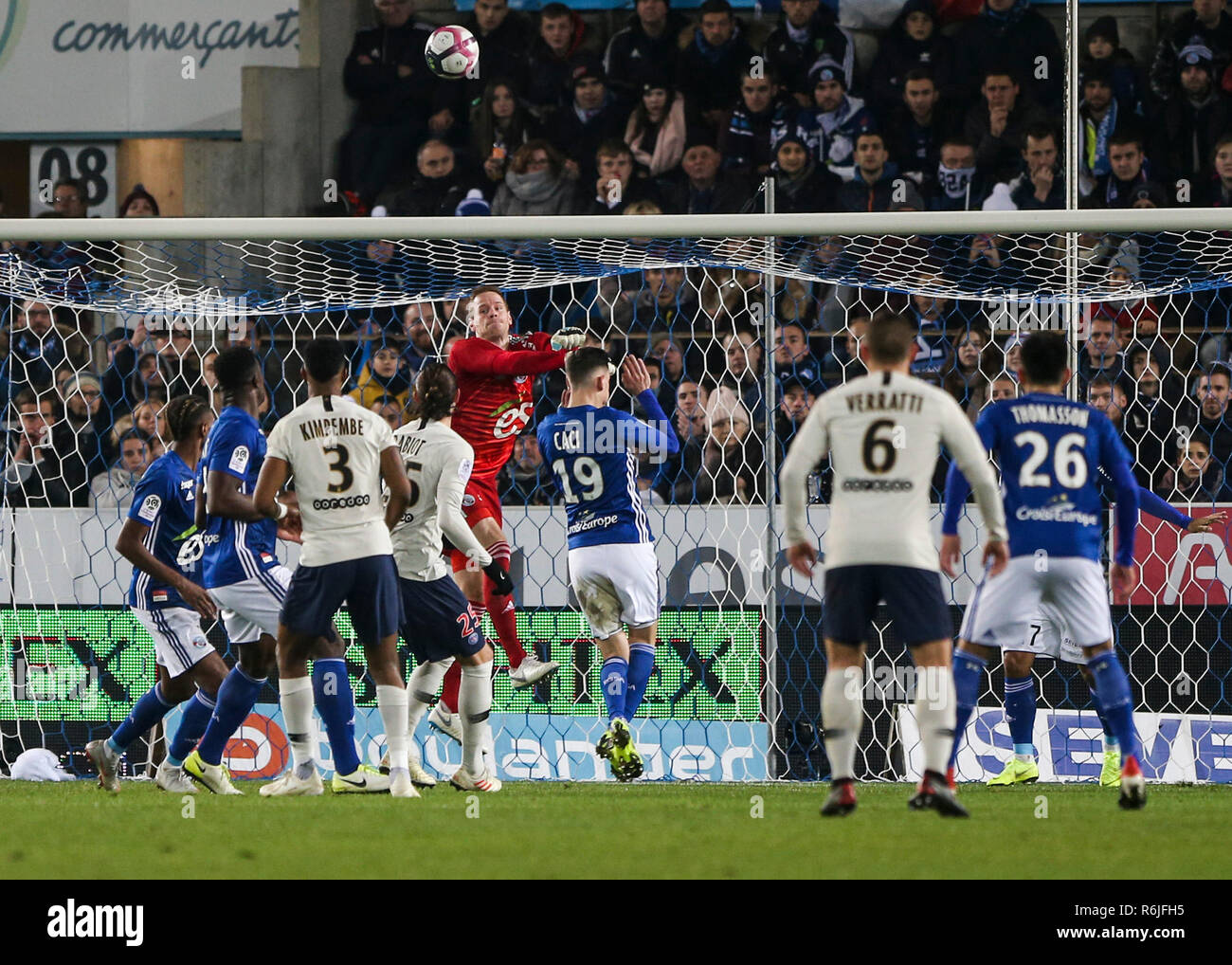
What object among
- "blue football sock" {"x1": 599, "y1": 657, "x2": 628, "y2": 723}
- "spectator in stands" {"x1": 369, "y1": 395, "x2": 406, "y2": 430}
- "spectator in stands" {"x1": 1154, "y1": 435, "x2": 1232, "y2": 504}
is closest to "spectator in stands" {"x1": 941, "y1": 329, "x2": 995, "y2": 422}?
"spectator in stands" {"x1": 1154, "y1": 435, "x2": 1232, "y2": 504}

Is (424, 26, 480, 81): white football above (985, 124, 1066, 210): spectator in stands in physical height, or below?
above

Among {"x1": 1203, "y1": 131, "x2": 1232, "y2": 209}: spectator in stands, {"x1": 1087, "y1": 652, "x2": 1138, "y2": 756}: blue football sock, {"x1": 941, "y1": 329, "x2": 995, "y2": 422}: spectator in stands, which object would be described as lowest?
{"x1": 1087, "y1": 652, "x2": 1138, "y2": 756}: blue football sock

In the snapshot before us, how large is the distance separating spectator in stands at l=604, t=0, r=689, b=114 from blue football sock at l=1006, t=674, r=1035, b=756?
709 centimetres

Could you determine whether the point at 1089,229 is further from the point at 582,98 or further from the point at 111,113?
the point at 111,113

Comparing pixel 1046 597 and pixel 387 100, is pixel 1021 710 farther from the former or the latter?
pixel 387 100

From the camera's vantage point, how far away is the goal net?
8.20 metres

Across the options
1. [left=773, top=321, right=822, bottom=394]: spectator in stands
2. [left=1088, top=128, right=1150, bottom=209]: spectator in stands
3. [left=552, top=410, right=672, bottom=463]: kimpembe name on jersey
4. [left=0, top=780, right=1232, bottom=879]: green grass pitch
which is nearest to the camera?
[left=0, top=780, right=1232, bottom=879]: green grass pitch

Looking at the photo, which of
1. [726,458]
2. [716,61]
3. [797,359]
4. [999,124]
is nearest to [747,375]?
[797,359]

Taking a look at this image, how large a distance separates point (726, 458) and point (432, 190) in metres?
4.74

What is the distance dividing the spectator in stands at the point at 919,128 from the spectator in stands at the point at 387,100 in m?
3.44

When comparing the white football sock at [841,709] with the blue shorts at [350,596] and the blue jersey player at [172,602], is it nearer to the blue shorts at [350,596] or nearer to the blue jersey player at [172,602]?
the blue shorts at [350,596]

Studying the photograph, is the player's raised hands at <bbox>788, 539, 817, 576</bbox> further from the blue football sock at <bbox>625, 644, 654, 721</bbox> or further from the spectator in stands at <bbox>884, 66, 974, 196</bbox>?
the spectator in stands at <bbox>884, 66, 974, 196</bbox>

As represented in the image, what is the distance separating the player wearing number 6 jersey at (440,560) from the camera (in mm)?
6812

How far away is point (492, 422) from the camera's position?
816cm
